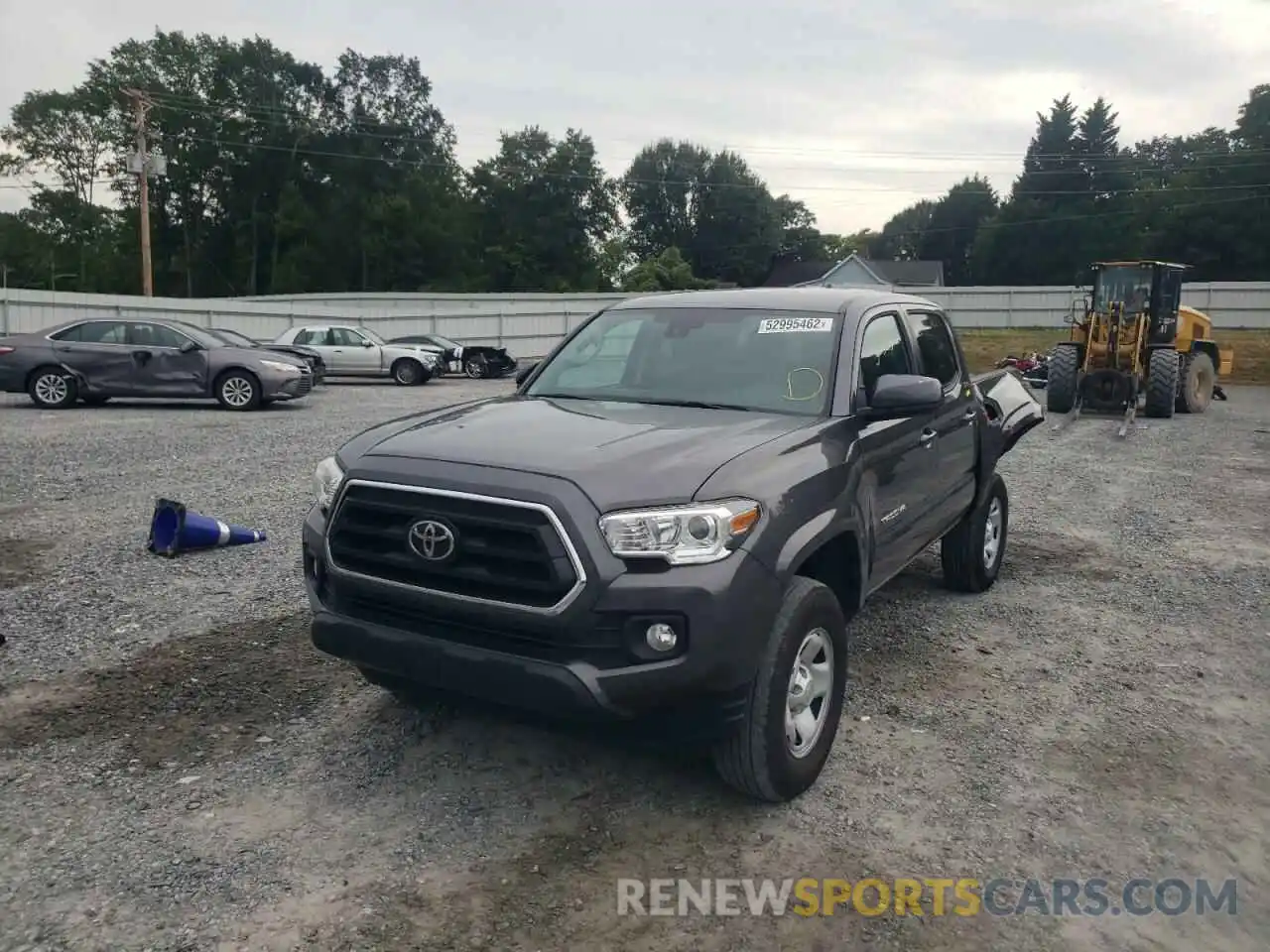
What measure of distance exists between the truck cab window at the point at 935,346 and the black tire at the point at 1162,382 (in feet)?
44.6

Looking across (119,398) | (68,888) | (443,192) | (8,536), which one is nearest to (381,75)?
(443,192)

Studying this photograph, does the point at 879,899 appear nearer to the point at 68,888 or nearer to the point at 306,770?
the point at 306,770

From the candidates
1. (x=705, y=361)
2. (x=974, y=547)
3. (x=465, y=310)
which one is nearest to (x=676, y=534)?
(x=705, y=361)

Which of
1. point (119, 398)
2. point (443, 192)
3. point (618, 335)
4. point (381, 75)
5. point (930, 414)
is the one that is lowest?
point (119, 398)

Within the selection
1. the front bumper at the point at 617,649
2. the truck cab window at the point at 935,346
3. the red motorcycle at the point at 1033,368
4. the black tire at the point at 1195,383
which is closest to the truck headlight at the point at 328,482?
the front bumper at the point at 617,649

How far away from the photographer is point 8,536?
7.39 meters

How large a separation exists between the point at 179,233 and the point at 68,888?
73.8m

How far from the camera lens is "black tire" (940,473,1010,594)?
6.18 m

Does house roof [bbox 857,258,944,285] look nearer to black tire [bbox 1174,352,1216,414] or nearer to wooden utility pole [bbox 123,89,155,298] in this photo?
wooden utility pole [bbox 123,89,155,298]

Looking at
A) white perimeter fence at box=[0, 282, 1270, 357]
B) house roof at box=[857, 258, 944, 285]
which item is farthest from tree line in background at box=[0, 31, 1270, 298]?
white perimeter fence at box=[0, 282, 1270, 357]

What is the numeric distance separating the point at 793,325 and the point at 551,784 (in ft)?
7.53

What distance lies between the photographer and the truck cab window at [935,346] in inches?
213

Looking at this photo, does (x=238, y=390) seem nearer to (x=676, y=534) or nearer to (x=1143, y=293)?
(x=676, y=534)

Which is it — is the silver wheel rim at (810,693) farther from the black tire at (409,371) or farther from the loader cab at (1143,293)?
the black tire at (409,371)
